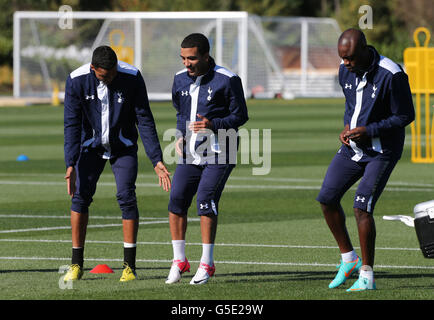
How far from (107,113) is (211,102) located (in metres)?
0.89

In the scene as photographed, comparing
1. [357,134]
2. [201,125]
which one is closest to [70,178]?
[201,125]

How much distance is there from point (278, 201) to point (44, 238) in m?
4.51

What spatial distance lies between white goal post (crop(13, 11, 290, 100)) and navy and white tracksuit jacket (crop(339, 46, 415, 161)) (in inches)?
1786

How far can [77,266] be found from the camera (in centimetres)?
928

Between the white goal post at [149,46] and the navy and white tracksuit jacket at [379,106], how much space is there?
45.4m

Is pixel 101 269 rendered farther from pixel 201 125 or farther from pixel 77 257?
pixel 201 125

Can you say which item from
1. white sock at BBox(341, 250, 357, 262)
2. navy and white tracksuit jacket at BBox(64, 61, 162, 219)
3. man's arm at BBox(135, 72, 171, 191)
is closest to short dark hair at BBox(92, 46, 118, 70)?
navy and white tracksuit jacket at BBox(64, 61, 162, 219)

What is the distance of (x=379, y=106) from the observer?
28.6 feet

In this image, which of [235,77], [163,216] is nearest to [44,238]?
[163,216]

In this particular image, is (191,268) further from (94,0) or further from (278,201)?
(94,0)

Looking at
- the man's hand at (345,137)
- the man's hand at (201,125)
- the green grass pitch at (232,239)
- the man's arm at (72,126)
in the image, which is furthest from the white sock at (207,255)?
the man's hand at (345,137)

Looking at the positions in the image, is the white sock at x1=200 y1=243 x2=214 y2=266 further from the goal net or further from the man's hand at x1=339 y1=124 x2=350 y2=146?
the goal net

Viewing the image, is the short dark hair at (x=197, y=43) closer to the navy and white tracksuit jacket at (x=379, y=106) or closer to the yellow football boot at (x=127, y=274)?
the navy and white tracksuit jacket at (x=379, y=106)

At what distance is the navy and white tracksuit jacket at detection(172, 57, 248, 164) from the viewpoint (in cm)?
917
